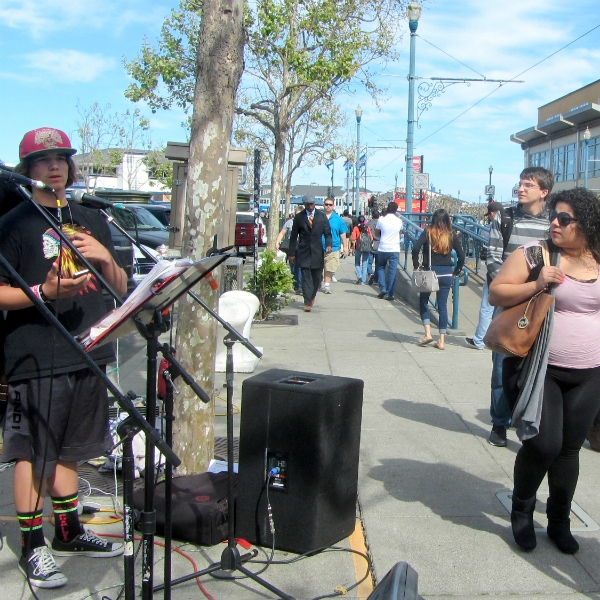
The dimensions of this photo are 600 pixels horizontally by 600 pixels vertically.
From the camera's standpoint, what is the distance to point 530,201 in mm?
4809

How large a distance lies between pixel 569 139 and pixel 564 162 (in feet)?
5.85

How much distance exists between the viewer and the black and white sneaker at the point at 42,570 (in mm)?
3248

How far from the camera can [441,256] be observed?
360 inches

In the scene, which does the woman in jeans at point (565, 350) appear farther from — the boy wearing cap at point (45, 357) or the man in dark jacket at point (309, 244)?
the man in dark jacket at point (309, 244)

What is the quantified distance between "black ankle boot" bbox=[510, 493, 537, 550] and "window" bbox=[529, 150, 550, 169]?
58108 millimetres

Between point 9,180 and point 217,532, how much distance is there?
2.12 metres

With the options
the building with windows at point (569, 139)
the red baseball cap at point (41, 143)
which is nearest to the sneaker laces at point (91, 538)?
the red baseball cap at point (41, 143)

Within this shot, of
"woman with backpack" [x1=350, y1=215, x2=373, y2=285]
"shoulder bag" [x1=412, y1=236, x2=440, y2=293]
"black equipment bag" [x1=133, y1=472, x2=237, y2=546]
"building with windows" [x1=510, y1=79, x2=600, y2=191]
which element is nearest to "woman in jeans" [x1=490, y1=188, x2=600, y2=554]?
"black equipment bag" [x1=133, y1=472, x2=237, y2=546]

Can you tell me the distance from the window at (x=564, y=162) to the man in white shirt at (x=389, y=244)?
141ft

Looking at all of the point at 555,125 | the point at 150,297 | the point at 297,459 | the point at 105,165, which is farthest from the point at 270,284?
the point at 555,125

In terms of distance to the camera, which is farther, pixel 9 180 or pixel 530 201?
pixel 530 201

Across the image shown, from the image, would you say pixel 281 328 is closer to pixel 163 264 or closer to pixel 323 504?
pixel 323 504

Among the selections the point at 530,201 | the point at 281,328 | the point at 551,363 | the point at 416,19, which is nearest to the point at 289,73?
the point at 416,19

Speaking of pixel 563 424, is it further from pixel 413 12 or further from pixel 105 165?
pixel 105 165
